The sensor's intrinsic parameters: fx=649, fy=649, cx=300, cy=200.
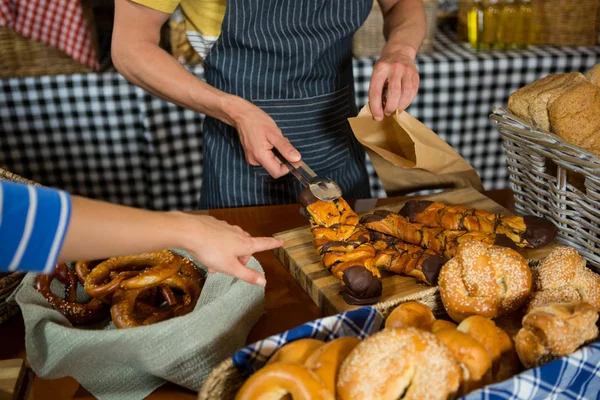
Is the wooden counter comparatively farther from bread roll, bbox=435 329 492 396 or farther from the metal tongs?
bread roll, bbox=435 329 492 396

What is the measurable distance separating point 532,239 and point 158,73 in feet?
2.96

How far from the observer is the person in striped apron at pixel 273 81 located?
1481 mm

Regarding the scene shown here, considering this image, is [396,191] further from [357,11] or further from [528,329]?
[528,329]

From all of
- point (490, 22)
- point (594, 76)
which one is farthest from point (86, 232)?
point (490, 22)

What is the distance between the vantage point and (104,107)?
2855mm

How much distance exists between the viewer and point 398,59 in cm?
158

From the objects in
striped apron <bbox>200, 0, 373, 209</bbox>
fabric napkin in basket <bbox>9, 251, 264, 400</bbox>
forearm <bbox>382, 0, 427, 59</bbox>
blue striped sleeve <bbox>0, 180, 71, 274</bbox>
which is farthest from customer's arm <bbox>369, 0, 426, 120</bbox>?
blue striped sleeve <bbox>0, 180, 71, 274</bbox>

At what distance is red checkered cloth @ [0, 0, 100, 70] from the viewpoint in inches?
107

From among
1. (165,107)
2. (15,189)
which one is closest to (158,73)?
(15,189)

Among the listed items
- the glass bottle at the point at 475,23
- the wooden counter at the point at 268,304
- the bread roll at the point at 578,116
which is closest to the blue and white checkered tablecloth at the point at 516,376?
the wooden counter at the point at 268,304

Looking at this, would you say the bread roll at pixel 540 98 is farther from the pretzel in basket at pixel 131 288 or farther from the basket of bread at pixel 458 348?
the pretzel in basket at pixel 131 288

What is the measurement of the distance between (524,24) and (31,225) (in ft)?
9.27

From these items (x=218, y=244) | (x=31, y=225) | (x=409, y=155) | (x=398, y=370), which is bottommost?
(x=409, y=155)

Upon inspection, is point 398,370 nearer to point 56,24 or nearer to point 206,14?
point 206,14
